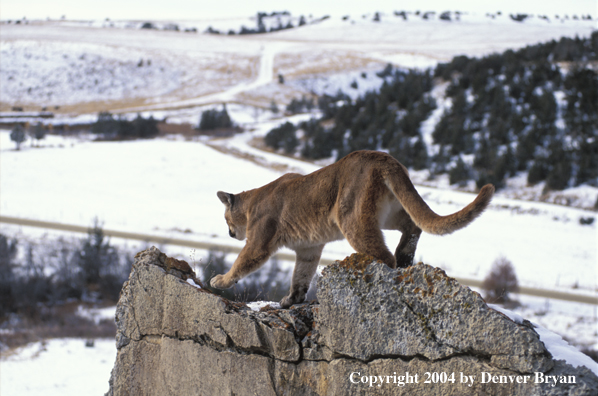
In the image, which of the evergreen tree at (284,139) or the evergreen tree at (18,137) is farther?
the evergreen tree at (284,139)

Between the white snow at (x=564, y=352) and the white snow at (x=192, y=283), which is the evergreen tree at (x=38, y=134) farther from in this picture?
the white snow at (x=564, y=352)

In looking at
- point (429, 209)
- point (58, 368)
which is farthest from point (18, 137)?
point (429, 209)

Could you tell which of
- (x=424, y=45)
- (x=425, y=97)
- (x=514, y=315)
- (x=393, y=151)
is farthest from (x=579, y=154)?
(x=424, y=45)

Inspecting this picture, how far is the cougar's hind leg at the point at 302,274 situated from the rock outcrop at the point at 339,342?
46 centimetres

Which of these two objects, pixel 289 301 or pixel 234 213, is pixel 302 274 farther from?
pixel 234 213

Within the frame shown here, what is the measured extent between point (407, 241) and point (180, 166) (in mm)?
29242

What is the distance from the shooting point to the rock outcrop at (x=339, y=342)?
12.6ft

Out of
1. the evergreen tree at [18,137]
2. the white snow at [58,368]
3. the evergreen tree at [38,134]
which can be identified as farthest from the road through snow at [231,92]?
the white snow at [58,368]

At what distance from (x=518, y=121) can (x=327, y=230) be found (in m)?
30.5

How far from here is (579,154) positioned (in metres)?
28.0

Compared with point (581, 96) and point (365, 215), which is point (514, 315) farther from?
point (581, 96)

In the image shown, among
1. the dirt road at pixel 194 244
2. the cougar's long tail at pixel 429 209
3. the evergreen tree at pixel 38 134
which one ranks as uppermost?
the cougar's long tail at pixel 429 209

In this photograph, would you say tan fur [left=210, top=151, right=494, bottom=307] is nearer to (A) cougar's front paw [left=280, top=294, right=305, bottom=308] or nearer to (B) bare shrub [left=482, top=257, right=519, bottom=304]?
(A) cougar's front paw [left=280, top=294, right=305, bottom=308]

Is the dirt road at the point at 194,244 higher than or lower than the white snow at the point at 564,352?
lower
